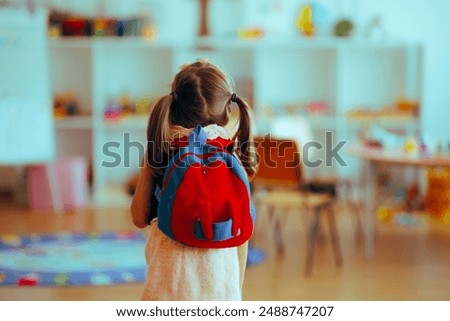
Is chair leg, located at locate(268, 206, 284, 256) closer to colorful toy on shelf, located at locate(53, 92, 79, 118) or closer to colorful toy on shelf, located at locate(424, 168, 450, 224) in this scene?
colorful toy on shelf, located at locate(424, 168, 450, 224)

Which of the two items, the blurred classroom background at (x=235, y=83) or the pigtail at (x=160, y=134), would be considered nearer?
the pigtail at (x=160, y=134)

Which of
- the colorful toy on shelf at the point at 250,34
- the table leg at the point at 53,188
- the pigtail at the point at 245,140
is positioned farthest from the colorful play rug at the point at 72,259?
the colorful toy on shelf at the point at 250,34

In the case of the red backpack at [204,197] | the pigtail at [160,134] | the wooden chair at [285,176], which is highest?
the pigtail at [160,134]

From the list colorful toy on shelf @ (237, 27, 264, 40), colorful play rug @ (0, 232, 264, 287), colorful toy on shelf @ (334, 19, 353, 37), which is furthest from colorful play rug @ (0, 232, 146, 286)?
colorful toy on shelf @ (334, 19, 353, 37)

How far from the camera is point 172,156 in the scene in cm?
214

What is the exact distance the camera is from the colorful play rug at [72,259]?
3832 mm

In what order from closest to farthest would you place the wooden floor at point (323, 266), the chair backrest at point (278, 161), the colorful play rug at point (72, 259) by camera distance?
the wooden floor at point (323, 266)
the colorful play rug at point (72, 259)
the chair backrest at point (278, 161)

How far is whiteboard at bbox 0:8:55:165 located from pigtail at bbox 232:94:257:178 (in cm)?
350

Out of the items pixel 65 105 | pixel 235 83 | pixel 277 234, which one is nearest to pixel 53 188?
pixel 65 105

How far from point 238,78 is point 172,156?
169 inches

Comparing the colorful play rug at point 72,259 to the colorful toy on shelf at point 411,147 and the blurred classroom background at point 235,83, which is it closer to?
the blurred classroom background at point 235,83

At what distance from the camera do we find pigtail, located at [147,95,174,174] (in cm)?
214

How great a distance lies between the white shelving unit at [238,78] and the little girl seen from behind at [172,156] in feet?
13.1
